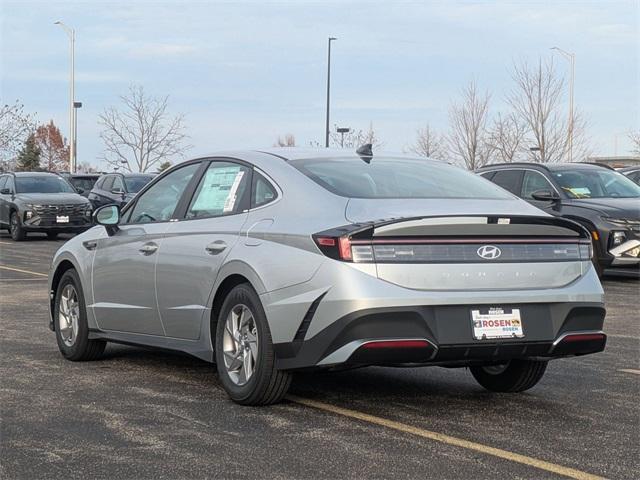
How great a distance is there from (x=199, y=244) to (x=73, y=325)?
1.97 meters

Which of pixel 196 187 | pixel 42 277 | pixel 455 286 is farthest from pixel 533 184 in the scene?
pixel 455 286

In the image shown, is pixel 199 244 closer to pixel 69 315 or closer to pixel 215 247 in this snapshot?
pixel 215 247

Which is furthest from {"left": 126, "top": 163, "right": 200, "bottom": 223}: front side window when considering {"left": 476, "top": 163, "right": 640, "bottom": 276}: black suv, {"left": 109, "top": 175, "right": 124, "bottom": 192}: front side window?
{"left": 109, "top": 175, "right": 124, "bottom": 192}: front side window

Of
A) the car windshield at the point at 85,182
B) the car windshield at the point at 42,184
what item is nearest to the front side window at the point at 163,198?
the car windshield at the point at 42,184

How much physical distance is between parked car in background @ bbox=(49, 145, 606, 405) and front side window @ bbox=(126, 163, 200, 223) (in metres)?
0.11

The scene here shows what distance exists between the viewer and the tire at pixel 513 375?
700 centimetres

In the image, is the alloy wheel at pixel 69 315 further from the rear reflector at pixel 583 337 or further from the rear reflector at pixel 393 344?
the rear reflector at pixel 583 337

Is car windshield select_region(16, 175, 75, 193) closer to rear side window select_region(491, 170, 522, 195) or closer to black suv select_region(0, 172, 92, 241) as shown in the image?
black suv select_region(0, 172, 92, 241)

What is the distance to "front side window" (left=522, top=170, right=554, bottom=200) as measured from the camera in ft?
53.9

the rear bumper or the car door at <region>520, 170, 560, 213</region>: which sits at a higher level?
the car door at <region>520, 170, 560, 213</region>

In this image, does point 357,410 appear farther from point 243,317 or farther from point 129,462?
point 129,462

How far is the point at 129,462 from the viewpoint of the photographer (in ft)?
17.3

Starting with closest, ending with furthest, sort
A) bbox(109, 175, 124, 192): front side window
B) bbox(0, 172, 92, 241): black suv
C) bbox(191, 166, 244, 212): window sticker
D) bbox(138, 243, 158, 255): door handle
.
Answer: bbox(191, 166, 244, 212): window sticker
bbox(138, 243, 158, 255): door handle
bbox(0, 172, 92, 241): black suv
bbox(109, 175, 124, 192): front side window

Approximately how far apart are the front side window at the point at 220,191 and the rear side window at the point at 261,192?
0.09 metres
